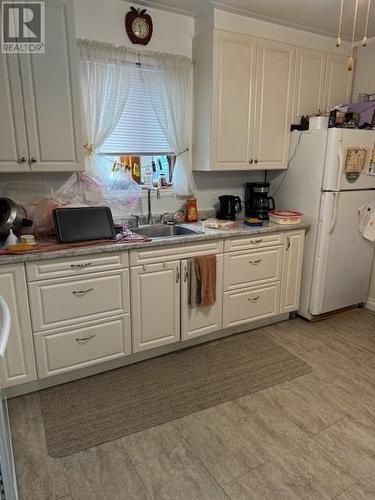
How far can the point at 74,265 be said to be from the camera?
2197mm

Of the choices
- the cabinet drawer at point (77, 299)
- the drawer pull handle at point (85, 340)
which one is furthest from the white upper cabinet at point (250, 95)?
the drawer pull handle at point (85, 340)

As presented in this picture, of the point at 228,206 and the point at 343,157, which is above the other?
the point at 343,157

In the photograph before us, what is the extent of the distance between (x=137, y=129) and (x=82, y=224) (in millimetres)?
1018

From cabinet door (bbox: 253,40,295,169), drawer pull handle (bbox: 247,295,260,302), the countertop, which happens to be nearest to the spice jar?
the countertop

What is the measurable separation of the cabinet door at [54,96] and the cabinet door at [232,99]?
3.62 feet

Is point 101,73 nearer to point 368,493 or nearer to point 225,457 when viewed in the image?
point 225,457

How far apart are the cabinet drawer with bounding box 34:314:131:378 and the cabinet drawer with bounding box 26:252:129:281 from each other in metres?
0.38

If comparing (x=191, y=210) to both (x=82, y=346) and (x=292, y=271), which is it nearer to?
(x=292, y=271)

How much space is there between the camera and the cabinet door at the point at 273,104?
2932mm

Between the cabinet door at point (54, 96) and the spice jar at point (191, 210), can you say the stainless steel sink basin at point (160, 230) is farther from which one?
the cabinet door at point (54, 96)

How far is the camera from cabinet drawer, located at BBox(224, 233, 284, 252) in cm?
276

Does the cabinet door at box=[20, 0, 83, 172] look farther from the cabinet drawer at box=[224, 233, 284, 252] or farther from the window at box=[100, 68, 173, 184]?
the cabinet drawer at box=[224, 233, 284, 252]

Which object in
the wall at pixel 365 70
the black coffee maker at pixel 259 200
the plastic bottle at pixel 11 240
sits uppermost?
the wall at pixel 365 70

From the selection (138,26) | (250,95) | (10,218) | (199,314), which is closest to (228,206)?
(250,95)
